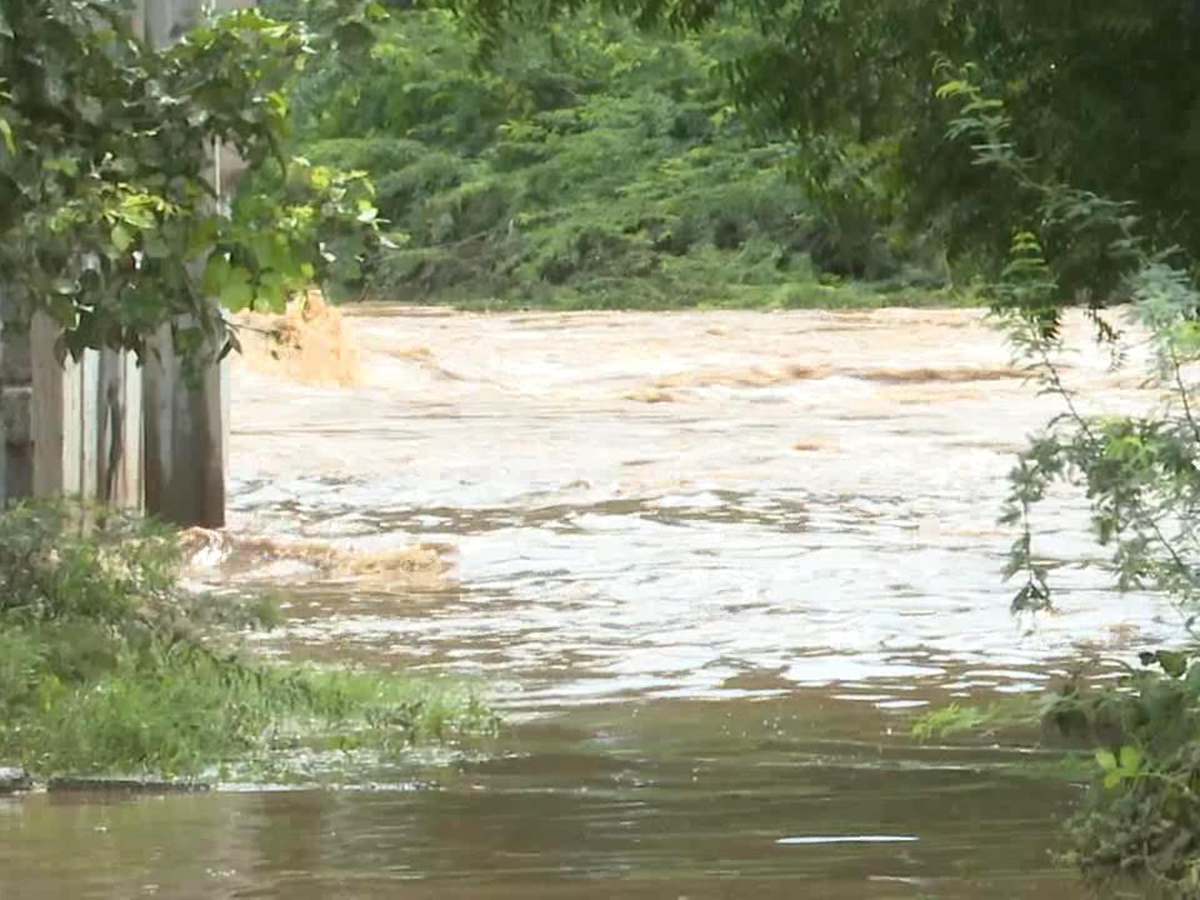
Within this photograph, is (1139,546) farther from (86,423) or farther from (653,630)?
(86,423)

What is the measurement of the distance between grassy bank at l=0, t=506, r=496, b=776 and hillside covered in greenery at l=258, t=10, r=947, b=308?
29.8 meters

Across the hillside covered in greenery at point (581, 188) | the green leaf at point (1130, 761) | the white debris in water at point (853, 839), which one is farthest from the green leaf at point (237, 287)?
the hillside covered in greenery at point (581, 188)

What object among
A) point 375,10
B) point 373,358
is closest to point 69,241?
point 375,10

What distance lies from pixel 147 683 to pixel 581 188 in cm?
3824

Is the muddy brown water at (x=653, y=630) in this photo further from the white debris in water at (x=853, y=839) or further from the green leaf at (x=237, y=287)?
the green leaf at (x=237, y=287)

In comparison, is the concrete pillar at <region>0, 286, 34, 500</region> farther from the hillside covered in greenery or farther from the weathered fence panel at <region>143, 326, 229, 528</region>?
the hillside covered in greenery

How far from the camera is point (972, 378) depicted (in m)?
24.8

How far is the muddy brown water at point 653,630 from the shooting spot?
6082 millimetres

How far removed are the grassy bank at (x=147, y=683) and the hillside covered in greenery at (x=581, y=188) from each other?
29.8m

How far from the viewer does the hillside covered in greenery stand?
4134 centimetres

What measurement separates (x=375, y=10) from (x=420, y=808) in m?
2.31

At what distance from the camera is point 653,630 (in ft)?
36.3

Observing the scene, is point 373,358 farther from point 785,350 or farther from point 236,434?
point 236,434

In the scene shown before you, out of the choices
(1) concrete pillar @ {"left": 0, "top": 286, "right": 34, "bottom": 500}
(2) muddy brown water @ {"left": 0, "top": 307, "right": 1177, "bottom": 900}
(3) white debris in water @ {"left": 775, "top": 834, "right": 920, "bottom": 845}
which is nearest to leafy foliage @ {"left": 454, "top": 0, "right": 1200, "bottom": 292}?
(2) muddy brown water @ {"left": 0, "top": 307, "right": 1177, "bottom": 900}
